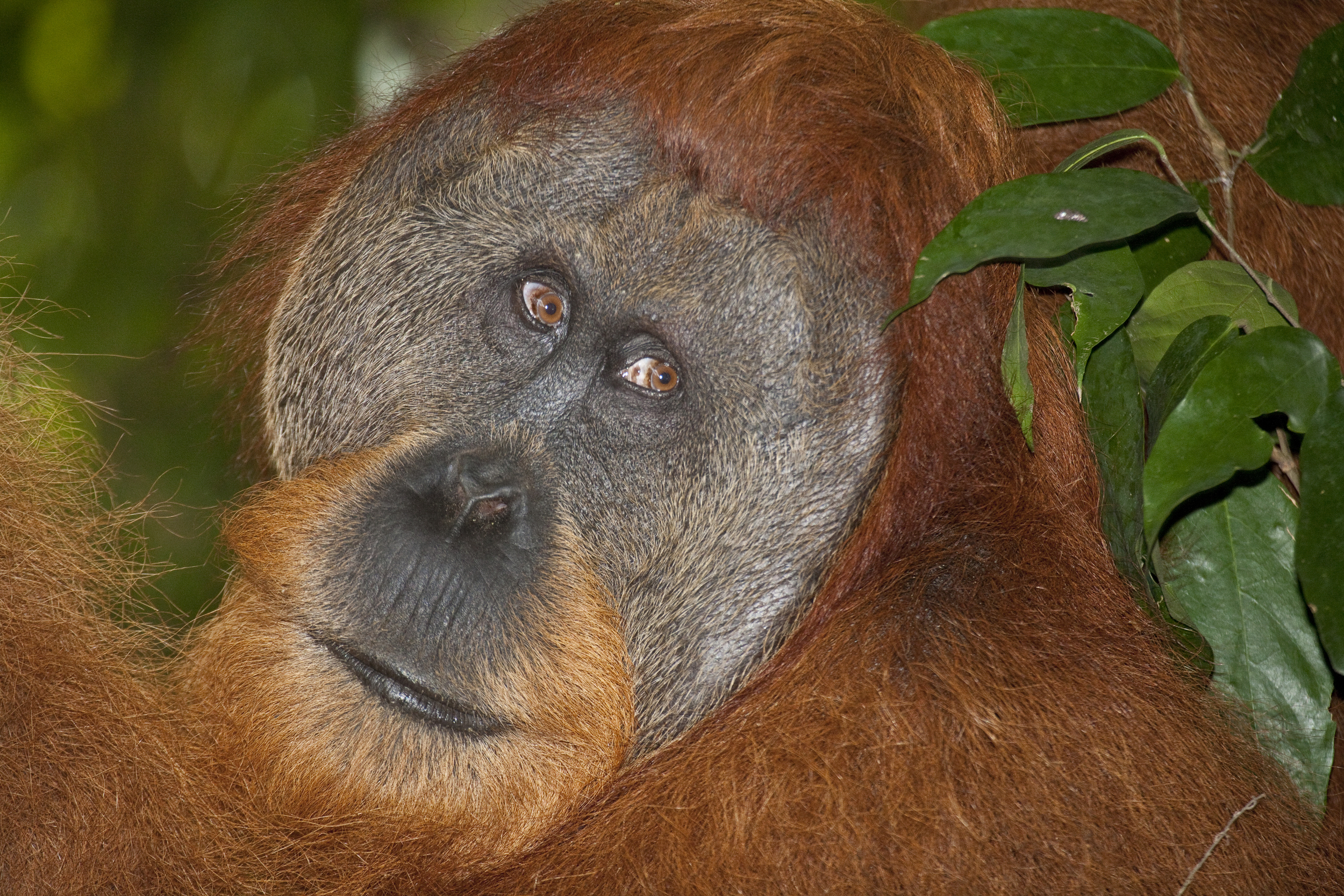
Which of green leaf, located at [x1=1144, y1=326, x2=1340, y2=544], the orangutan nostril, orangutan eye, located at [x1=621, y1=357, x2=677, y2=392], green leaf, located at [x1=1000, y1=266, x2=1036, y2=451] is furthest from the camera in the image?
orangutan eye, located at [x1=621, y1=357, x2=677, y2=392]

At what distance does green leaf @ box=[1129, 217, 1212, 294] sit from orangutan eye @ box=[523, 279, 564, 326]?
95 centimetres

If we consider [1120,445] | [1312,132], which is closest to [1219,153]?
[1312,132]

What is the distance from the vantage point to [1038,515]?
69.4 inches

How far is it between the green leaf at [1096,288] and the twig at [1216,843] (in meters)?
0.65

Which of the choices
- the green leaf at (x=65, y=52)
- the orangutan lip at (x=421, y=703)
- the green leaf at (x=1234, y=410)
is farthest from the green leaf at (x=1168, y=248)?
the green leaf at (x=65, y=52)

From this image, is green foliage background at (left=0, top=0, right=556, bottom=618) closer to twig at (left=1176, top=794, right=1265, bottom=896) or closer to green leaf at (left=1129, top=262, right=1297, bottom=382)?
green leaf at (left=1129, top=262, right=1297, bottom=382)

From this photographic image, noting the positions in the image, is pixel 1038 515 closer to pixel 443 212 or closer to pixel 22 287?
pixel 443 212

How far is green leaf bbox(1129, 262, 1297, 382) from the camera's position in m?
1.71

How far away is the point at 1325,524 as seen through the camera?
153 cm

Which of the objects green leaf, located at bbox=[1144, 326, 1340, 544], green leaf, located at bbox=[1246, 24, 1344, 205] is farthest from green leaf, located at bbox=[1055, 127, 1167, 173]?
green leaf, located at bbox=[1144, 326, 1340, 544]

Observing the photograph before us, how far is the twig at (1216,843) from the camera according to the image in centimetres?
153

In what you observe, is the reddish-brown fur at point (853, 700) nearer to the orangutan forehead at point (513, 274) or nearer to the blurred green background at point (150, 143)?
the orangutan forehead at point (513, 274)

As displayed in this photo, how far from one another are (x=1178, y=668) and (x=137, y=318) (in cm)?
292

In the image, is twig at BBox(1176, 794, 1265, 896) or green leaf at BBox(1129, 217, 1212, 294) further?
green leaf at BBox(1129, 217, 1212, 294)
